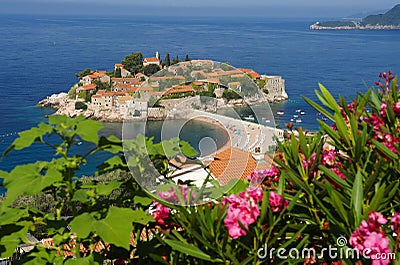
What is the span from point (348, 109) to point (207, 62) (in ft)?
1.05

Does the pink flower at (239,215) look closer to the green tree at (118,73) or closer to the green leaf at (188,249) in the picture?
the green leaf at (188,249)

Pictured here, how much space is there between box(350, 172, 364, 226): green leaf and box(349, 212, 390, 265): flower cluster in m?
0.03

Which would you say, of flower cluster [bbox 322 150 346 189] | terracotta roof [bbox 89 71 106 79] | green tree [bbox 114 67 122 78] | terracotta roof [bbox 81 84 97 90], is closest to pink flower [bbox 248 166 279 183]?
flower cluster [bbox 322 150 346 189]

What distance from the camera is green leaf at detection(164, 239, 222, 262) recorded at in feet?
2.43

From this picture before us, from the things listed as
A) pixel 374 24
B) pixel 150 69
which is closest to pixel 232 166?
pixel 150 69

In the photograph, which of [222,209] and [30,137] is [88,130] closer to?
[30,137]

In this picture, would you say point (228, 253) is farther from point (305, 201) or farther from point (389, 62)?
point (389, 62)

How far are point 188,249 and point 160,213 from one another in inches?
4.3

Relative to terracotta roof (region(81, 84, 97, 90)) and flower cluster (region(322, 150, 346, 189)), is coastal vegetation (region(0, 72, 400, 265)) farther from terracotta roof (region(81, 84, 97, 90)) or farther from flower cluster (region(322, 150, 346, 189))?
terracotta roof (region(81, 84, 97, 90))

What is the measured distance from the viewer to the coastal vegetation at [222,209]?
0.71 metres

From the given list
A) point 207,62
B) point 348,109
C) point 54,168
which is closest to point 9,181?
point 54,168

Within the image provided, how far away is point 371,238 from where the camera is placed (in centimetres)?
65

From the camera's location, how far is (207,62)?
101 centimetres

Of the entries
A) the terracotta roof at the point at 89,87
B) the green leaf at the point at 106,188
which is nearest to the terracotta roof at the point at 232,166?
the green leaf at the point at 106,188
